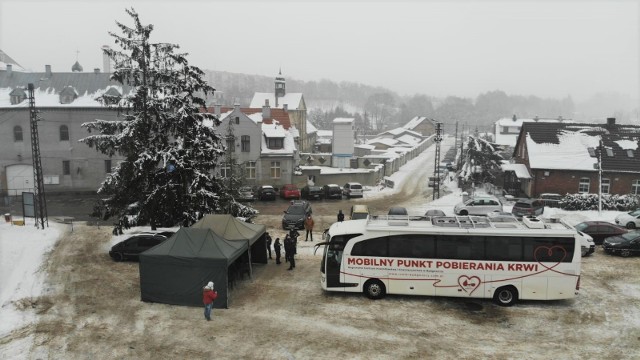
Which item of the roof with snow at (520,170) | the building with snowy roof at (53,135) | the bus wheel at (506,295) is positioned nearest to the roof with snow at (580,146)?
the roof with snow at (520,170)

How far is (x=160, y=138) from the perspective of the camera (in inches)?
1066

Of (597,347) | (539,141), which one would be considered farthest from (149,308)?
(539,141)

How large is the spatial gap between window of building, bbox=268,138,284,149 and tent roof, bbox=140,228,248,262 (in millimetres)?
31470

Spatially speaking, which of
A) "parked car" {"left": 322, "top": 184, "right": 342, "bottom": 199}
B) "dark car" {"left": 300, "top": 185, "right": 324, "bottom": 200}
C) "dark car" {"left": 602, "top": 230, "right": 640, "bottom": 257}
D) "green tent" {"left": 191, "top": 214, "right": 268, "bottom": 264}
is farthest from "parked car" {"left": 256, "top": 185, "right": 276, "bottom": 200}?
"dark car" {"left": 602, "top": 230, "right": 640, "bottom": 257}

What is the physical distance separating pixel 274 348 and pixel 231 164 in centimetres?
2572

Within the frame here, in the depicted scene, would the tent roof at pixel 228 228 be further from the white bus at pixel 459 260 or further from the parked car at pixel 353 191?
the parked car at pixel 353 191

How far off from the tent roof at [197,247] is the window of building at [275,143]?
31470mm

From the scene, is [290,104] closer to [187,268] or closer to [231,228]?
[231,228]

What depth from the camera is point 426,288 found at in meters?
19.1

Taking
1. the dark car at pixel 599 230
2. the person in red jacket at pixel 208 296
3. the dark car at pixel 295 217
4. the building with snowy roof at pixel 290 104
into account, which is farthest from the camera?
the building with snowy roof at pixel 290 104

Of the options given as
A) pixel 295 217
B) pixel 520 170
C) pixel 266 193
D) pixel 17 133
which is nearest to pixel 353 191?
pixel 266 193

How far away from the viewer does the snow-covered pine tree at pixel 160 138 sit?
1030 inches

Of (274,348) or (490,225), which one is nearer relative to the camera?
(274,348)

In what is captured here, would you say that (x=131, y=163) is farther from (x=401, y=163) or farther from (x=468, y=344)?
(x=401, y=163)
